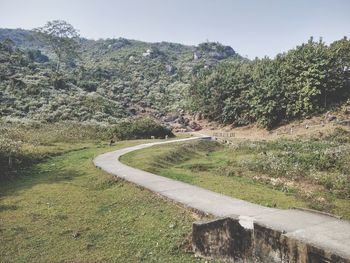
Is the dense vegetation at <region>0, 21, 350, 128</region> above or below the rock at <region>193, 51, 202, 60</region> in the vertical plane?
below

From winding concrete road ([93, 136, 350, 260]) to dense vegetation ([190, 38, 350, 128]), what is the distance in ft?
121

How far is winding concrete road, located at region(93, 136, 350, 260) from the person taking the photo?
328 inches

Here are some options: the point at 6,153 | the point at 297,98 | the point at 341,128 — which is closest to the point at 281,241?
the point at 6,153

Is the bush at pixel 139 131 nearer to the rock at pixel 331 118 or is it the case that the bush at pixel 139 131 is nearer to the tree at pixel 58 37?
the rock at pixel 331 118

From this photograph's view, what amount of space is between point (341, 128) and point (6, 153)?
34032 millimetres

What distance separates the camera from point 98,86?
80750 millimetres

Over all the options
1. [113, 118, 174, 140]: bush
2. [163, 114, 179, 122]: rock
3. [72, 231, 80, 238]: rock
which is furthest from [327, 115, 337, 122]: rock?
[72, 231, 80, 238]: rock

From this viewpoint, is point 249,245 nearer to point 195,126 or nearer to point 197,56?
point 195,126

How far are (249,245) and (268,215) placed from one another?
1.22 metres

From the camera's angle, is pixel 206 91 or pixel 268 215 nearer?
pixel 268 215

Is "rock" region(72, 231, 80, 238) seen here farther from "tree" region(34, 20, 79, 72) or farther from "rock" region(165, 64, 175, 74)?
"rock" region(165, 64, 175, 74)

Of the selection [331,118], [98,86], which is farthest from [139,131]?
[98,86]

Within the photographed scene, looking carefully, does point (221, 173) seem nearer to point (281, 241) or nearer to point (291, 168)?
point (291, 168)

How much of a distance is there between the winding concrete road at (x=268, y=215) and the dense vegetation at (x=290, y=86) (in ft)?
121
